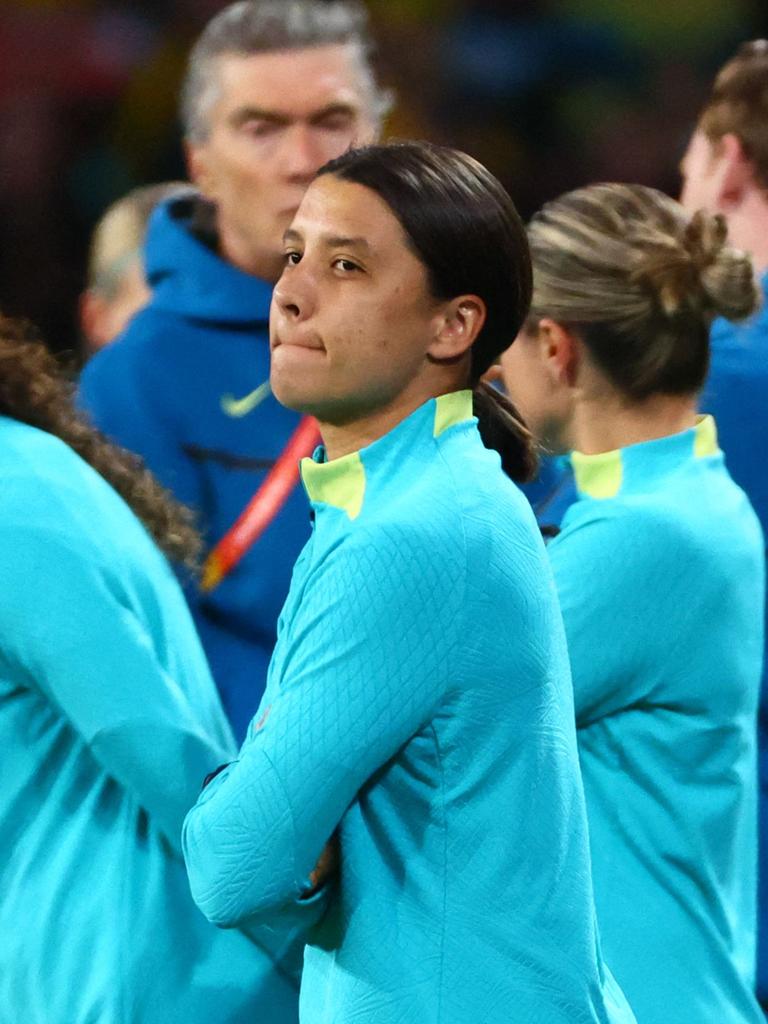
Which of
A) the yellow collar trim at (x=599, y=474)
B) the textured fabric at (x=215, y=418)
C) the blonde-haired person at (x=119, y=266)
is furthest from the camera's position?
the blonde-haired person at (x=119, y=266)

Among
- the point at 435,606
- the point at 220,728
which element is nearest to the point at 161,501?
the point at 220,728

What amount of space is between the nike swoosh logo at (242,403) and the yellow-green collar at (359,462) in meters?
1.39

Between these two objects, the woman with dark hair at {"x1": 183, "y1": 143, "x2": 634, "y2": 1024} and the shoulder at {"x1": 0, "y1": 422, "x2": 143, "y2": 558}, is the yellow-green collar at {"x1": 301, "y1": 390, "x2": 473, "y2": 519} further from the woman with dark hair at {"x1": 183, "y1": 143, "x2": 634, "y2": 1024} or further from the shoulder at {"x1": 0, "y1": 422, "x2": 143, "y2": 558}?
the shoulder at {"x1": 0, "y1": 422, "x2": 143, "y2": 558}

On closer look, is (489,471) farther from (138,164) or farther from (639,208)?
(138,164)

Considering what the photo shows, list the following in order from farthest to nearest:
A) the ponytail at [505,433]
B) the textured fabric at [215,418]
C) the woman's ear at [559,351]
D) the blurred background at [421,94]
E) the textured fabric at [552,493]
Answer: the blurred background at [421,94]
the textured fabric at [215,418]
the textured fabric at [552,493]
the woman's ear at [559,351]
the ponytail at [505,433]

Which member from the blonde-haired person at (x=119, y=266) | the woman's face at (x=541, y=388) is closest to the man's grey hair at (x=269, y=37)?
the woman's face at (x=541, y=388)

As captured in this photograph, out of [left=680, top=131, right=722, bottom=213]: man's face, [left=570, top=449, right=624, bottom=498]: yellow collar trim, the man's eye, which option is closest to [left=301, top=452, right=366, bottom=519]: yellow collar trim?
[left=570, top=449, right=624, bottom=498]: yellow collar trim

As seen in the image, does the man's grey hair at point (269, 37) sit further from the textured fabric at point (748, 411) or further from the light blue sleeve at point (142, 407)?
the textured fabric at point (748, 411)

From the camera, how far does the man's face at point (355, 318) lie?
1645mm

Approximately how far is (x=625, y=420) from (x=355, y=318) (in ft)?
2.38

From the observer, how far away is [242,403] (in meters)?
3.05

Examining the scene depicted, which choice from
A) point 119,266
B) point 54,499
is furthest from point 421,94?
point 54,499

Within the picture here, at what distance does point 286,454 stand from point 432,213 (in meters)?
1.39

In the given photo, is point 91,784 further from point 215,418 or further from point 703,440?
point 215,418
